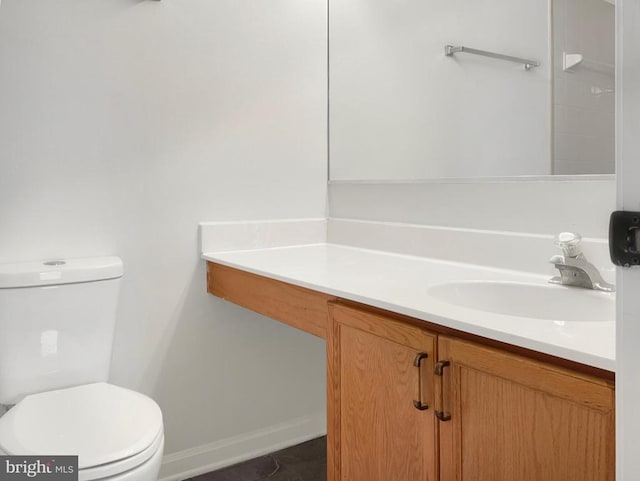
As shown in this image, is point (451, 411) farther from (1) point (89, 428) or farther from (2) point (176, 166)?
(2) point (176, 166)

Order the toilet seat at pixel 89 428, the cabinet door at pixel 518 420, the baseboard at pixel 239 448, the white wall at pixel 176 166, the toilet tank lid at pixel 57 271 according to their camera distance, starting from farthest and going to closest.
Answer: the baseboard at pixel 239 448
the white wall at pixel 176 166
the toilet tank lid at pixel 57 271
the toilet seat at pixel 89 428
the cabinet door at pixel 518 420

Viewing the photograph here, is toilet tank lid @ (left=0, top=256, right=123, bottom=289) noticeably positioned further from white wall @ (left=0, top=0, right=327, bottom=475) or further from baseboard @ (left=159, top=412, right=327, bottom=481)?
baseboard @ (left=159, top=412, right=327, bottom=481)

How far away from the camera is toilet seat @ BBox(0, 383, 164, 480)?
1223mm

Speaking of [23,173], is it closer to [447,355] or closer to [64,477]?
[64,477]

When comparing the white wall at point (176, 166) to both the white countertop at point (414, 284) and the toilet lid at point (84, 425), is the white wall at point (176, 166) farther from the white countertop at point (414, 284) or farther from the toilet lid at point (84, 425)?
the toilet lid at point (84, 425)

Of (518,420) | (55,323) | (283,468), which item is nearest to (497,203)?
(518,420)

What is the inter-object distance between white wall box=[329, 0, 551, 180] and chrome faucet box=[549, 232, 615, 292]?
0.28m

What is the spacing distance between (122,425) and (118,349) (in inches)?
22.1

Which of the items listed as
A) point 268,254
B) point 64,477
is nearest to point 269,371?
point 268,254

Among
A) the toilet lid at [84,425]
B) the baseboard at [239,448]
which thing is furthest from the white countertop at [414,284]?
the baseboard at [239,448]

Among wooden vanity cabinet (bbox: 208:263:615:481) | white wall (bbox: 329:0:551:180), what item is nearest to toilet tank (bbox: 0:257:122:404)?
wooden vanity cabinet (bbox: 208:263:615:481)

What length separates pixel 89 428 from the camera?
1.33 m

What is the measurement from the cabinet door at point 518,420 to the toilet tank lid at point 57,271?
111 centimetres

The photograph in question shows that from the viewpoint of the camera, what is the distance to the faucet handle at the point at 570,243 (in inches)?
50.9
